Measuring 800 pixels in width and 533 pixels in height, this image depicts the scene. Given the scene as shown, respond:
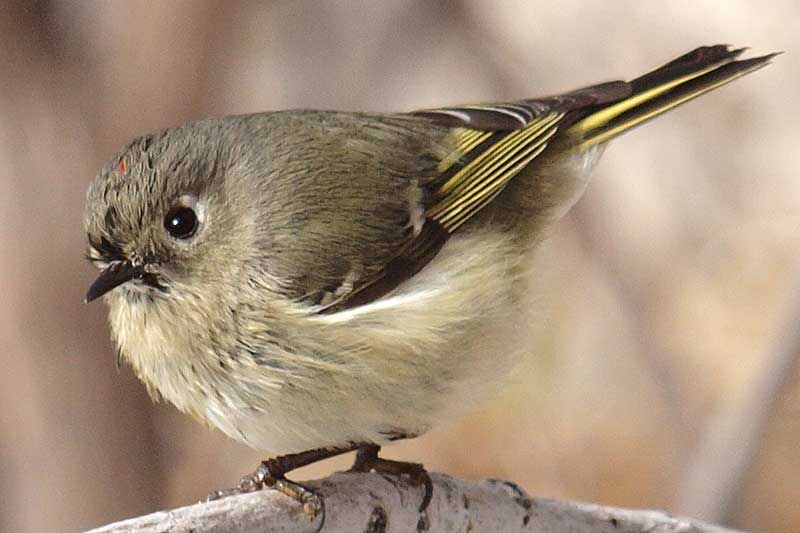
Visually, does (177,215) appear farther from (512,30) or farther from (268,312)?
(512,30)

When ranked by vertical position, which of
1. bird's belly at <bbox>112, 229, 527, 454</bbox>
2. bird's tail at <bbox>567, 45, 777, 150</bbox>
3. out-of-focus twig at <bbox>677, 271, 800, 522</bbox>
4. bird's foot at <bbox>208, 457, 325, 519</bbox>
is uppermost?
bird's tail at <bbox>567, 45, 777, 150</bbox>

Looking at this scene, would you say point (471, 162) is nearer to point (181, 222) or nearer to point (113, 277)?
point (181, 222)

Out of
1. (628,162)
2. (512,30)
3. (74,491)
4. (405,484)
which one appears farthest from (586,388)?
(405,484)

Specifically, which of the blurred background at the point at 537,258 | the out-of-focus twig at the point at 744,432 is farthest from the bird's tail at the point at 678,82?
the out-of-focus twig at the point at 744,432

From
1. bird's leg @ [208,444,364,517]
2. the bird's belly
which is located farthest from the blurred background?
bird's leg @ [208,444,364,517]

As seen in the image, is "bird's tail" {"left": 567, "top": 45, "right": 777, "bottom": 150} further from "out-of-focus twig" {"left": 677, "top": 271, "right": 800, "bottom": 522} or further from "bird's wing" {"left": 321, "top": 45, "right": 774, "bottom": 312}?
"out-of-focus twig" {"left": 677, "top": 271, "right": 800, "bottom": 522}

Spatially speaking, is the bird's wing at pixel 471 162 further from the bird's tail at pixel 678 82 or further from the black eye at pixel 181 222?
the black eye at pixel 181 222

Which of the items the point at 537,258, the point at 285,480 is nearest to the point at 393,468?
the point at 285,480
